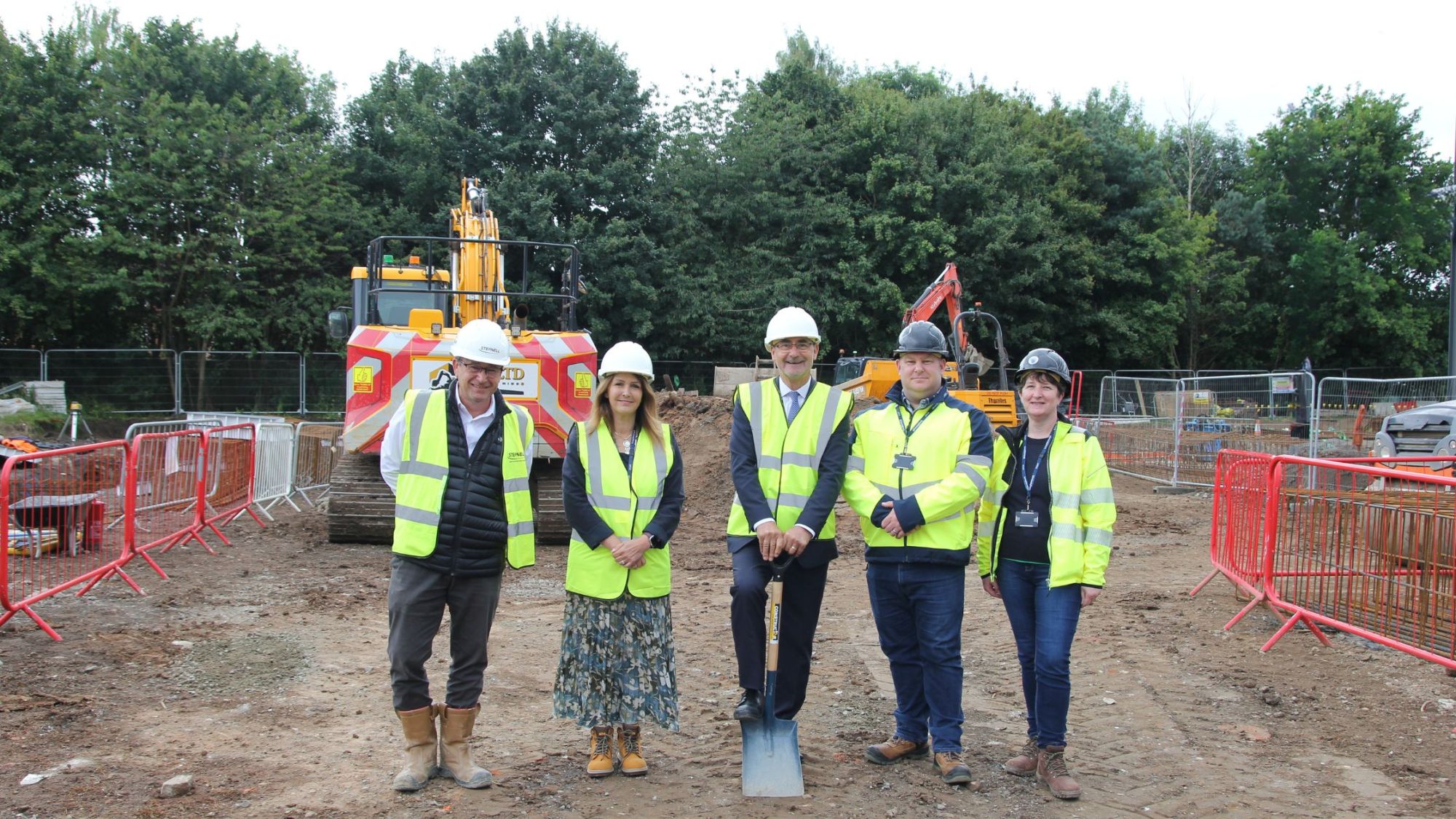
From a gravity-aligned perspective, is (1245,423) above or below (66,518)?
above

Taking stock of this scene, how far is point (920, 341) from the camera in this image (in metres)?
4.67

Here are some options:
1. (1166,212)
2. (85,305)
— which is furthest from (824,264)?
(85,305)

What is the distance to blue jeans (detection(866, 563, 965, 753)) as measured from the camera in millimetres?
4500

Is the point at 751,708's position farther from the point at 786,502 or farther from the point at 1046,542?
the point at 1046,542

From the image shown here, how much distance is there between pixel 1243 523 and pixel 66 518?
28.5ft

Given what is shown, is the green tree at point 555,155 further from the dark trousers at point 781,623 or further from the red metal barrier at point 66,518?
the dark trousers at point 781,623

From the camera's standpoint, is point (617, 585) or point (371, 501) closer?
point (617, 585)

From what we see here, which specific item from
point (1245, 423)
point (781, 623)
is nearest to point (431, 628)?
point (781, 623)

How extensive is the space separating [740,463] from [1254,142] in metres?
44.2

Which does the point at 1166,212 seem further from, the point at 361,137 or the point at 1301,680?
the point at 1301,680

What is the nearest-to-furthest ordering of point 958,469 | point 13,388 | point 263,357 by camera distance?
point 958,469 < point 13,388 < point 263,357

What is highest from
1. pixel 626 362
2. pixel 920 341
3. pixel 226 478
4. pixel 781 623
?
pixel 920 341

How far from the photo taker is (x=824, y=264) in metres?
32.3

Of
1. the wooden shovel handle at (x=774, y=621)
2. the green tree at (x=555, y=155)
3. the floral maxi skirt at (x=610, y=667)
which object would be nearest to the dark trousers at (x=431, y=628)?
the floral maxi skirt at (x=610, y=667)
